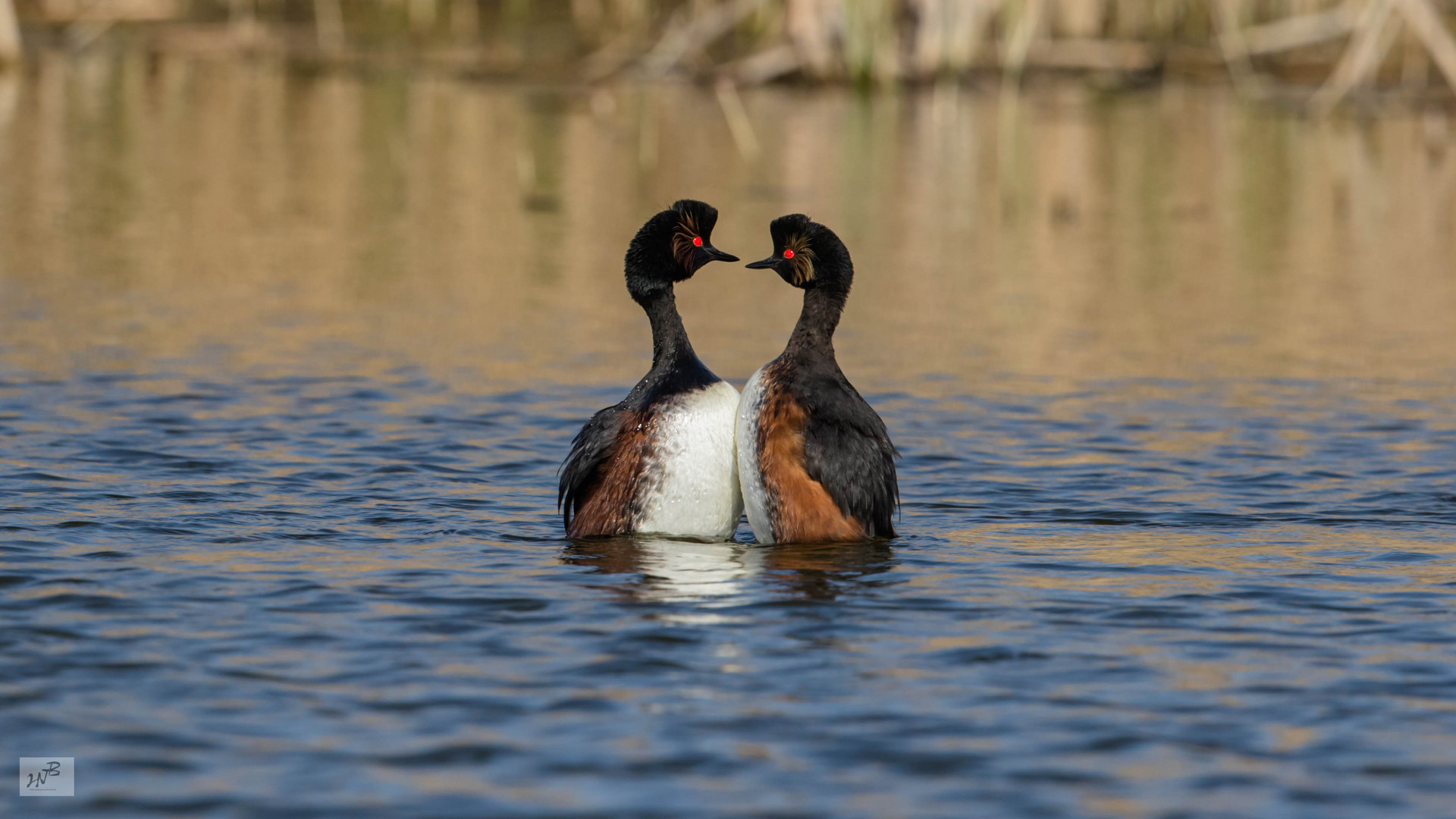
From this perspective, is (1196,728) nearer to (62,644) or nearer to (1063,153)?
(62,644)

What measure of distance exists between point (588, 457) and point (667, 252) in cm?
115

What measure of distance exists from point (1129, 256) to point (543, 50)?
71.5ft

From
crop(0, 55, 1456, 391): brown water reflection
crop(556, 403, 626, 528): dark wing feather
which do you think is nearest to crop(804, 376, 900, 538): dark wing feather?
crop(556, 403, 626, 528): dark wing feather

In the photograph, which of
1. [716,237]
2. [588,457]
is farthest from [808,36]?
[588,457]

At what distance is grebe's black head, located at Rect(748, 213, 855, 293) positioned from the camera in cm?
955

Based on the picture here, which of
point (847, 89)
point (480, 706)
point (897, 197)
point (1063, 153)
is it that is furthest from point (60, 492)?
point (847, 89)

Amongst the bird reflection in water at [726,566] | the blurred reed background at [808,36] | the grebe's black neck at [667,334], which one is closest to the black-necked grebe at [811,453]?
the bird reflection in water at [726,566]

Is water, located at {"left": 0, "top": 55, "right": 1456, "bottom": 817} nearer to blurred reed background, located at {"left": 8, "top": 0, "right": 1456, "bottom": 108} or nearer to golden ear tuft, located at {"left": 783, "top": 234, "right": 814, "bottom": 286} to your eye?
golden ear tuft, located at {"left": 783, "top": 234, "right": 814, "bottom": 286}

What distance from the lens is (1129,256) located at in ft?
67.6

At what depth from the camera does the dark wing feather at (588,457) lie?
932 cm

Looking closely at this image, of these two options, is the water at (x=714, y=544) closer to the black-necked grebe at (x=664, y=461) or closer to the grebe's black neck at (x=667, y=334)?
the black-necked grebe at (x=664, y=461)

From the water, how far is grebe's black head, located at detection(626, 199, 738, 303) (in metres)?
1.31

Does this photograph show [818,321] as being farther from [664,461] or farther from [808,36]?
[808,36]

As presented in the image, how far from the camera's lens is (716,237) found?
1983 cm
